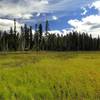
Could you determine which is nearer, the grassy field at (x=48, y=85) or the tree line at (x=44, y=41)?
the grassy field at (x=48, y=85)

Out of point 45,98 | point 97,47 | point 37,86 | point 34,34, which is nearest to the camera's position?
point 45,98

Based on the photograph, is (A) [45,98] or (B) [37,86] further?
(B) [37,86]

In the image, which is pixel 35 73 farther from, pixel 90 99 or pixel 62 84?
pixel 90 99

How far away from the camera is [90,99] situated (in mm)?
15562

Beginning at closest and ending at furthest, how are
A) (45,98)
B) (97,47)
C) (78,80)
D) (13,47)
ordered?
(45,98), (78,80), (13,47), (97,47)

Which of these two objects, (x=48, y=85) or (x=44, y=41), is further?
(x=44, y=41)

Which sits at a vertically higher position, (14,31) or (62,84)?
(14,31)

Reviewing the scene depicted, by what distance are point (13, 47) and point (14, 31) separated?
23.4ft

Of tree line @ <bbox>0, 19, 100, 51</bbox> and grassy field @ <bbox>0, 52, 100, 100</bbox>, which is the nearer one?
grassy field @ <bbox>0, 52, 100, 100</bbox>

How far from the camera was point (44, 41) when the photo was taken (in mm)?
133000

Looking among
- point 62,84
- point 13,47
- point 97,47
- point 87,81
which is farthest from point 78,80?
point 97,47

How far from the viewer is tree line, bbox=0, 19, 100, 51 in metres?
127

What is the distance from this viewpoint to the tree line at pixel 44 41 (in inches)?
4983

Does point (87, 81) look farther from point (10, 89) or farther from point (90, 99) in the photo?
point (10, 89)
